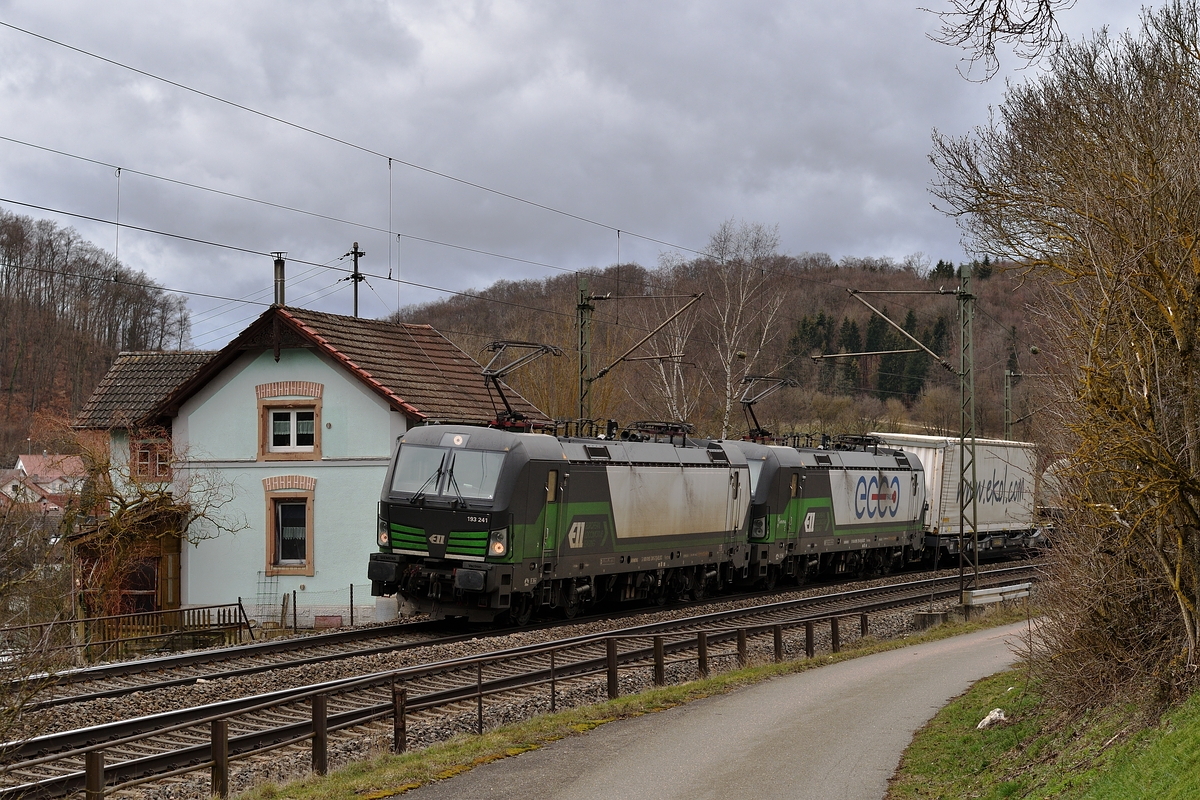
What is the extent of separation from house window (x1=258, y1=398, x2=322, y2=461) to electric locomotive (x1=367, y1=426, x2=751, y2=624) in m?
8.06

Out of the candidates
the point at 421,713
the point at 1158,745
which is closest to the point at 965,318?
the point at 421,713

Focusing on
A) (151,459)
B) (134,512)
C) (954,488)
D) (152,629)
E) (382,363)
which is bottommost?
(152,629)

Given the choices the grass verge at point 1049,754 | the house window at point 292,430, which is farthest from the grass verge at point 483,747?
the house window at point 292,430

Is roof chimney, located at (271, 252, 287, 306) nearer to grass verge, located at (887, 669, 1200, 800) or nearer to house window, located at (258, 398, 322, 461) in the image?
house window, located at (258, 398, 322, 461)

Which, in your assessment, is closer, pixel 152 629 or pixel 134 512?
pixel 152 629

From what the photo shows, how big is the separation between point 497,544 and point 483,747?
26.9ft

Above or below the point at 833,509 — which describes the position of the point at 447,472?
above

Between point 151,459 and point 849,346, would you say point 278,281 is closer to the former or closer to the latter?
point 151,459

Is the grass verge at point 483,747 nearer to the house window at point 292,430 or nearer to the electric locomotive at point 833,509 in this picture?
the electric locomotive at point 833,509

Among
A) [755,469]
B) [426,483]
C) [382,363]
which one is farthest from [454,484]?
[755,469]

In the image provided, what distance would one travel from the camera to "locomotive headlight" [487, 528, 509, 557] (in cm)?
1945

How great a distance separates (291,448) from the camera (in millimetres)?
28344

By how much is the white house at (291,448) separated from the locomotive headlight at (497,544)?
7.98m

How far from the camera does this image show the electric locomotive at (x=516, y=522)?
1964cm
